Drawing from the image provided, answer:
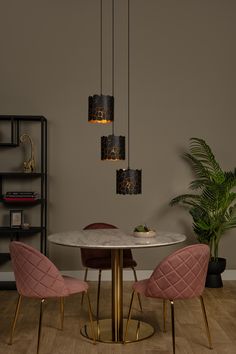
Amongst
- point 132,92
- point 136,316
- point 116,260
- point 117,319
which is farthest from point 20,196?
point 117,319

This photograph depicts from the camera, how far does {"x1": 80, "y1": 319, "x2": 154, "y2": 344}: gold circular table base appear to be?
3660 millimetres

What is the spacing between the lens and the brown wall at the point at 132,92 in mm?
5730

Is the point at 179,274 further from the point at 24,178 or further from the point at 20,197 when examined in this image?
the point at 24,178

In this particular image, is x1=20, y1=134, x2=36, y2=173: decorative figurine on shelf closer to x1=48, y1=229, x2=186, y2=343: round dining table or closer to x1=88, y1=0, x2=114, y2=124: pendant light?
x1=48, y1=229, x2=186, y2=343: round dining table

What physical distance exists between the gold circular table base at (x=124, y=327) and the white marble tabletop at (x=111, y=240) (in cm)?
71

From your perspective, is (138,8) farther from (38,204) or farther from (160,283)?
(160,283)

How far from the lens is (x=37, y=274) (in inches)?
129

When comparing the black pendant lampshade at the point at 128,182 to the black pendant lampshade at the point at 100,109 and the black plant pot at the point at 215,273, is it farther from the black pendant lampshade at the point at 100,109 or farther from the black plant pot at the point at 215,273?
the black plant pot at the point at 215,273

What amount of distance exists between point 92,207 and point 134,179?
202cm

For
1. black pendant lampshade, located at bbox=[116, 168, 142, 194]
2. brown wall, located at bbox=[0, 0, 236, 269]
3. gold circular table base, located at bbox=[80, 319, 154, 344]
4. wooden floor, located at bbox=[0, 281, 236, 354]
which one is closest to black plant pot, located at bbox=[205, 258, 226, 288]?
wooden floor, located at bbox=[0, 281, 236, 354]

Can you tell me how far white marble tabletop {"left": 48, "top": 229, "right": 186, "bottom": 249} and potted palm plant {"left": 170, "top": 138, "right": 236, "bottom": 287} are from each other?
1513mm

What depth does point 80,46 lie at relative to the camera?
18.9 feet

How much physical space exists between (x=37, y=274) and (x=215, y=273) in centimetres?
264

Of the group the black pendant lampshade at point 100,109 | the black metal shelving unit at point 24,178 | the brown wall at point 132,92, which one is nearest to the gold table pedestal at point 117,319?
the black pendant lampshade at point 100,109
